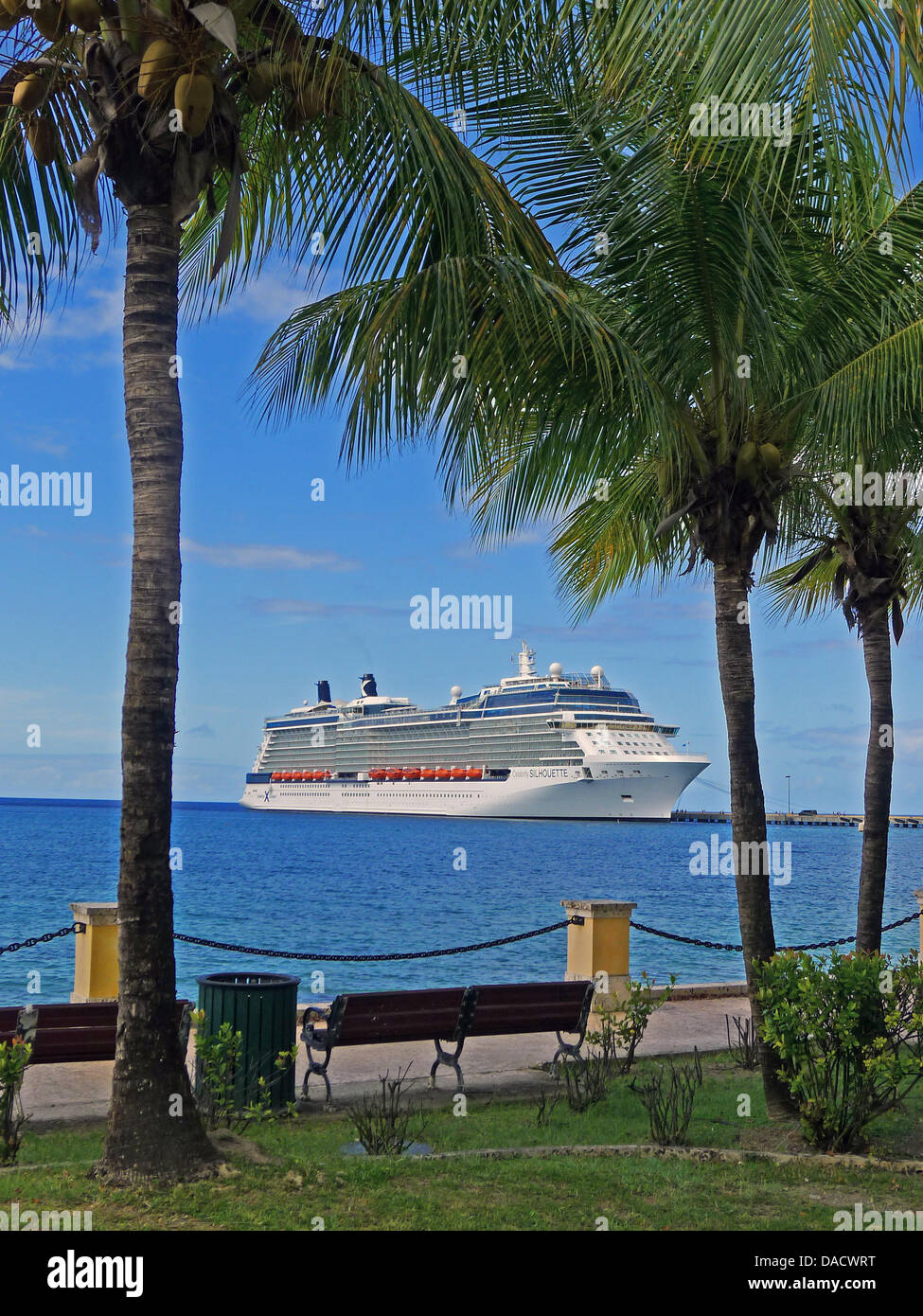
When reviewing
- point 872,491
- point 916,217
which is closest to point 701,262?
point 916,217

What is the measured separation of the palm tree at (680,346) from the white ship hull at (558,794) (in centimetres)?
6751

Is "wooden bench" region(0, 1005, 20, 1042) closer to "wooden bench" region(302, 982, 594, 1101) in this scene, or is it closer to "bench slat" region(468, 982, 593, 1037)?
"wooden bench" region(302, 982, 594, 1101)

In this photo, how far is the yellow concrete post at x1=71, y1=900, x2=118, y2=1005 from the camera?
31.6 feet

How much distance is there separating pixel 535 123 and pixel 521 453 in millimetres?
2621

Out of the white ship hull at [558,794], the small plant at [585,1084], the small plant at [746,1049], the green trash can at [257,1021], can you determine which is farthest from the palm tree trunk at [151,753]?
the white ship hull at [558,794]

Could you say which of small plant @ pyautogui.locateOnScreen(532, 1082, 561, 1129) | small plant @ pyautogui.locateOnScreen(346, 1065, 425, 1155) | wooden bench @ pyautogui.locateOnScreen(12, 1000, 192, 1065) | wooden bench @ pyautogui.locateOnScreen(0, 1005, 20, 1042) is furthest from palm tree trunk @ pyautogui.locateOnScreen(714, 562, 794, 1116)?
wooden bench @ pyautogui.locateOnScreen(0, 1005, 20, 1042)

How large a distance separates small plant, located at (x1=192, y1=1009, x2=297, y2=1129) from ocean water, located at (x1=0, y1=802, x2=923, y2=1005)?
9.42ft

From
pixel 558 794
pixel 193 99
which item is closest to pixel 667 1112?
pixel 193 99

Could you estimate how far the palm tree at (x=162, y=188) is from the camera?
538cm

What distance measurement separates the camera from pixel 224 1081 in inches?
252

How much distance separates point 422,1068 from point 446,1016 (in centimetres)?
102

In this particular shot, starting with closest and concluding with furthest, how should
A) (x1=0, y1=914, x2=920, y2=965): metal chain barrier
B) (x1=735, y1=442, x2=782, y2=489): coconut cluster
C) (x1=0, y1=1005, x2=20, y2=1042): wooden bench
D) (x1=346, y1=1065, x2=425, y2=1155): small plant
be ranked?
1. (x1=346, y1=1065, x2=425, y2=1155): small plant
2. (x1=0, y1=1005, x2=20, y2=1042): wooden bench
3. (x1=735, y1=442, x2=782, y2=489): coconut cluster
4. (x1=0, y1=914, x2=920, y2=965): metal chain barrier
